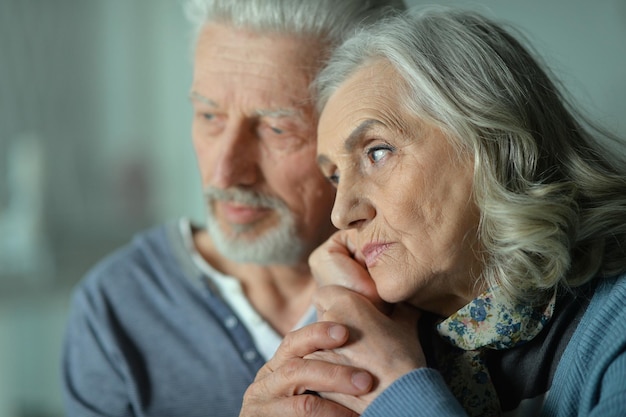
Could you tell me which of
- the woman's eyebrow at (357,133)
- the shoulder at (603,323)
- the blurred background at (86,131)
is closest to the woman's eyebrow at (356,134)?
the woman's eyebrow at (357,133)

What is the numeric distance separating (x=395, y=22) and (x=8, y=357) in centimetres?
230

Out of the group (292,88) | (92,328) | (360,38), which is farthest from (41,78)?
(360,38)

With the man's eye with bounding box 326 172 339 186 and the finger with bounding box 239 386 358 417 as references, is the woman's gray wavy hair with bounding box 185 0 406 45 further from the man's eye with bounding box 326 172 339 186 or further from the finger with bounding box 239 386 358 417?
the finger with bounding box 239 386 358 417

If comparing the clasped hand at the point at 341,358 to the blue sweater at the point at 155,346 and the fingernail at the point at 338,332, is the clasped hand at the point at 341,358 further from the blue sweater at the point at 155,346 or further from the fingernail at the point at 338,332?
the blue sweater at the point at 155,346

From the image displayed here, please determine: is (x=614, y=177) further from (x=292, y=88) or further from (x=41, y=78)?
(x=41, y=78)

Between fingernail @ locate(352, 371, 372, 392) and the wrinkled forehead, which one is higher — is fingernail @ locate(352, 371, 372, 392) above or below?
below

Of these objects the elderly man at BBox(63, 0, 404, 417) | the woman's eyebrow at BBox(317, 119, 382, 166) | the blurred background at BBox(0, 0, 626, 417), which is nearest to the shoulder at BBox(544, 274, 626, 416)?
the woman's eyebrow at BBox(317, 119, 382, 166)

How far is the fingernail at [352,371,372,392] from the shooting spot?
109 cm

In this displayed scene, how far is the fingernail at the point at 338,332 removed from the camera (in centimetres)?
115

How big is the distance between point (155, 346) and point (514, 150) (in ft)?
3.36

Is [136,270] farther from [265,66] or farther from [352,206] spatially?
[352,206]

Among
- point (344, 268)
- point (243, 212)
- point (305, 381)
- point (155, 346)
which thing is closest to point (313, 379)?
point (305, 381)

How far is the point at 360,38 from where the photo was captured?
132cm

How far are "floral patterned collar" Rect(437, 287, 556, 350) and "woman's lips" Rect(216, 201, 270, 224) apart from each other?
0.61 metres
